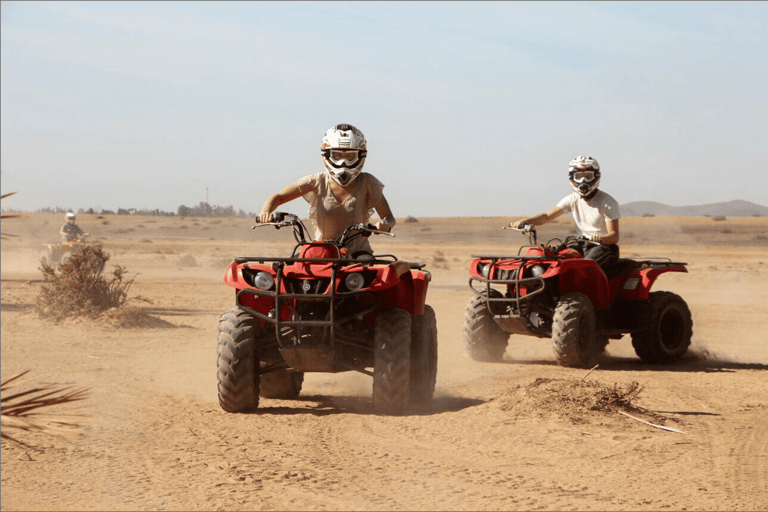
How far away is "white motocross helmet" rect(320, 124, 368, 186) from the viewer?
29.6ft

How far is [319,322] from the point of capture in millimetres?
8211

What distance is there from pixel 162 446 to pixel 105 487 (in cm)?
123

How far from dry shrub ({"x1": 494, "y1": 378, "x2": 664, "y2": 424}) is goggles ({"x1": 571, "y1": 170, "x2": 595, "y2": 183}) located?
4.16 meters

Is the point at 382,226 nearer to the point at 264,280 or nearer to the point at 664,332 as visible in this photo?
the point at 264,280

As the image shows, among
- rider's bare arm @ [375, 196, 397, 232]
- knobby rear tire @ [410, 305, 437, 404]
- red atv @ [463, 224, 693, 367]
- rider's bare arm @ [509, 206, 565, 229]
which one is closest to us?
rider's bare arm @ [375, 196, 397, 232]

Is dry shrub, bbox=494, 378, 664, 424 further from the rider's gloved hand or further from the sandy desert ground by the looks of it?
the rider's gloved hand

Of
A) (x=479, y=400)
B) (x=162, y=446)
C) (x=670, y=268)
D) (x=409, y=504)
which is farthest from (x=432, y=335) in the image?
(x=670, y=268)

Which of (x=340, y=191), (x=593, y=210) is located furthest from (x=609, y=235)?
(x=340, y=191)

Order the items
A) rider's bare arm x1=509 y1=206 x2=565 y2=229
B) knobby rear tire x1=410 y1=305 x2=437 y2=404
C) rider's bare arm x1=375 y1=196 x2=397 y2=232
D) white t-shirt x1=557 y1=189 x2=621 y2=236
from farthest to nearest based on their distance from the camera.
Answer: white t-shirt x1=557 y1=189 x2=621 y2=236
rider's bare arm x1=509 y1=206 x2=565 y2=229
knobby rear tire x1=410 y1=305 x2=437 y2=404
rider's bare arm x1=375 y1=196 x2=397 y2=232

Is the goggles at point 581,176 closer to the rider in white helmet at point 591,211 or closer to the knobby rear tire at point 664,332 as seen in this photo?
the rider in white helmet at point 591,211

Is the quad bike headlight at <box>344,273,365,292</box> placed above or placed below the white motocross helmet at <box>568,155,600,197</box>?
below

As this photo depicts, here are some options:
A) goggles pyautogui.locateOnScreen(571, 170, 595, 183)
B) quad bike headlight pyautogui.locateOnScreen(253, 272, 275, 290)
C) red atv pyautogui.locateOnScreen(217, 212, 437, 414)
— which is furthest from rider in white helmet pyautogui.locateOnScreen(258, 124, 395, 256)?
goggles pyautogui.locateOnScreen(571, 170, 595, 183)

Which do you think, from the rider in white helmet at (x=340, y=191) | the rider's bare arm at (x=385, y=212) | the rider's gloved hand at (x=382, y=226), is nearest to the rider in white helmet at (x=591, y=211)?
the rider's bare arm at (x=385, y=212)

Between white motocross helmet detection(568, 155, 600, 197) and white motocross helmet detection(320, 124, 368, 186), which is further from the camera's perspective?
white motocross helmet detection(568, 155, 600, 197)
